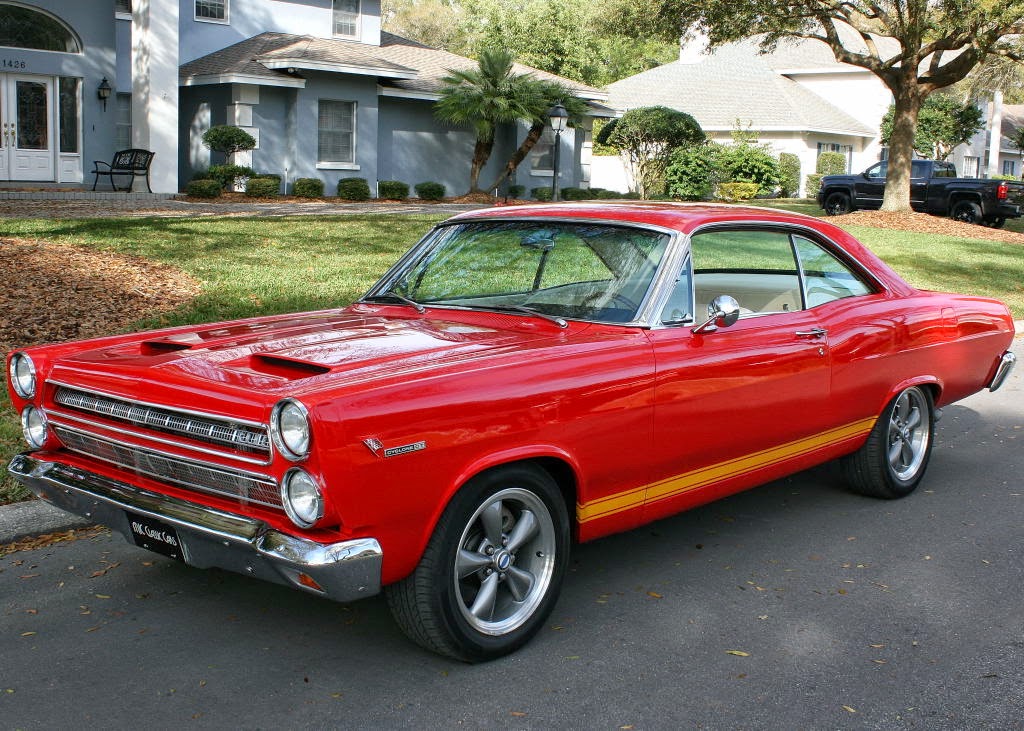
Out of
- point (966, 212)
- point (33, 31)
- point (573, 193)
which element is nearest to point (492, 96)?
point (573, 193)

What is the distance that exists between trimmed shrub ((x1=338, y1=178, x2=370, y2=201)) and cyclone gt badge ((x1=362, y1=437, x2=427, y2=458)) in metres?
22.6

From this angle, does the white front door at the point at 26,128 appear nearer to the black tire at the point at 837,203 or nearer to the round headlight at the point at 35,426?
the black tire at the point at 837,203

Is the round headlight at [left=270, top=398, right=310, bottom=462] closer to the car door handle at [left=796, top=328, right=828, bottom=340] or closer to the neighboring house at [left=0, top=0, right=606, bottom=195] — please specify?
the car door handle at [left=796, top=328, right=828, bottom=340]

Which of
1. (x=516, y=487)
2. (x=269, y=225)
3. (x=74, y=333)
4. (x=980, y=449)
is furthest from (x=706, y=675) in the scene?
(x=269, y=225)

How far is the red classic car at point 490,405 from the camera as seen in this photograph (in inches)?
141

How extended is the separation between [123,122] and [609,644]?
79.5 feet

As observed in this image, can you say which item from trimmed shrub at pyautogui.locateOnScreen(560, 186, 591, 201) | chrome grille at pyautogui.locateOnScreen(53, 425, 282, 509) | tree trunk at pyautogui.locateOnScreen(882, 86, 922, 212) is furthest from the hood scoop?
trimmed shrub at pyautogui.locateOnScreen(560, 186, 591, 201)

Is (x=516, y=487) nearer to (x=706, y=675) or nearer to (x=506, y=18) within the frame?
(x=706, y=675)

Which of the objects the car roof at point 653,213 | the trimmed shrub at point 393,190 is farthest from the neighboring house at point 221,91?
the car roof at point 653,213

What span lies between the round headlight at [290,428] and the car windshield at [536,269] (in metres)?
1.71

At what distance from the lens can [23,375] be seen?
448cm

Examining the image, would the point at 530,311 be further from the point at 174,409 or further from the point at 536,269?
the point at 174,409

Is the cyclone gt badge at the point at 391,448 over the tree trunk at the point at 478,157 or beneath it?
beneath

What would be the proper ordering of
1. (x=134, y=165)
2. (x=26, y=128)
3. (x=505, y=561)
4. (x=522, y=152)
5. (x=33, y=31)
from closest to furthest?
(x=505, y=561) → (x=134, y=165) → (x=33, y=31) → (x=26, y=128) → (x=522, y=152)
